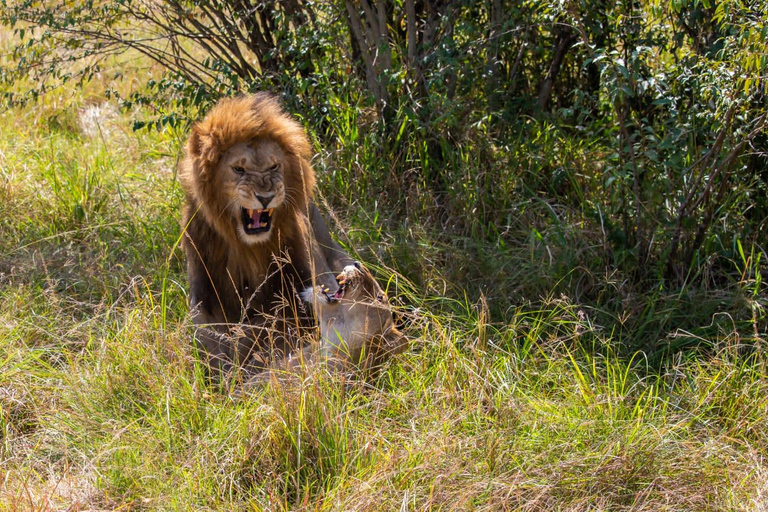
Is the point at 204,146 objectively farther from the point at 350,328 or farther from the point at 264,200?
the point at 350,328

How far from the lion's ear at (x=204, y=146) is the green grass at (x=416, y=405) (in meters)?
0.54

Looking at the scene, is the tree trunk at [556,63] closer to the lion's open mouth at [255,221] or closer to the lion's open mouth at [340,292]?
the lion's open mouth at [255,221]

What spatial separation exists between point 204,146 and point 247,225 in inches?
12.5

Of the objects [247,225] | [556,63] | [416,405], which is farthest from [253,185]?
[556,63]

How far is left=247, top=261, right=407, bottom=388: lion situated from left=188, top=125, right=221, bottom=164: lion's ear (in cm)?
60

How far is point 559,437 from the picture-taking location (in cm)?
296

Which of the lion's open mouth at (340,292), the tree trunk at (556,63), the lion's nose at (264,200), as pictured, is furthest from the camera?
the tree trunk at (556,63)

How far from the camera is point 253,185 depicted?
11.0 feet

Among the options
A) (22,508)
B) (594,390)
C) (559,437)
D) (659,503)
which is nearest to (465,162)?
(594,390)

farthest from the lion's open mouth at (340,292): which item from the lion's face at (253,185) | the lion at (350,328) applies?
the lion's face at (253,185)

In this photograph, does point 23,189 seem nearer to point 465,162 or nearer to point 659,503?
point 465,162

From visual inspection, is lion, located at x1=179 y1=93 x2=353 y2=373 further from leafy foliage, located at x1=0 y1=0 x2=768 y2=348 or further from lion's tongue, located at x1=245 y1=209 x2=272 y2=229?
leafy foliage, located at x1=0 y1=0 x2=768 y2=348

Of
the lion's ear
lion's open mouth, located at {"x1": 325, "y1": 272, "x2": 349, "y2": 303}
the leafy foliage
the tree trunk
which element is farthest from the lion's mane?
the tree trunk

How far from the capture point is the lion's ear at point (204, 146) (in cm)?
337
